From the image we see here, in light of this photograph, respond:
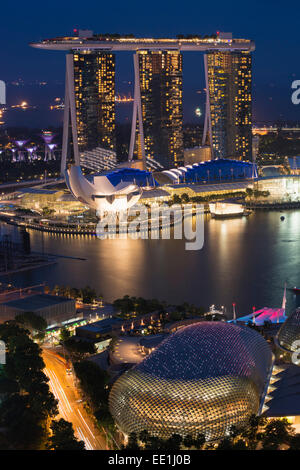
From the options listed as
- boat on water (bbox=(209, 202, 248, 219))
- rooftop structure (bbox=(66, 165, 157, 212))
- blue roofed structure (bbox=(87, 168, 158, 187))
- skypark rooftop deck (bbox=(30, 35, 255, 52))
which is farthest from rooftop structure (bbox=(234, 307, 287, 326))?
skypark rooftop deck (bbox=(30, 35, 255, 52))

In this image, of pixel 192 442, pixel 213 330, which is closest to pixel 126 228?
pixel 213 330

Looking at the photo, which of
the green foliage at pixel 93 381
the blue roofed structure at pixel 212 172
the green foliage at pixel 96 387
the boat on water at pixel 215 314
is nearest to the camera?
the green foliage at pixel 96 387

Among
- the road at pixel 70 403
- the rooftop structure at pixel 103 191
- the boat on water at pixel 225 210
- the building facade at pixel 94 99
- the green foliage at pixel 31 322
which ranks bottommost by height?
the road at pixel 70 403

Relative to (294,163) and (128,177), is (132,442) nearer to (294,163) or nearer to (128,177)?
(128,177)

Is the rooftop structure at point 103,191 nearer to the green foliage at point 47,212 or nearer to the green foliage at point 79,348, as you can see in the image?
the green foliage at point 47,212

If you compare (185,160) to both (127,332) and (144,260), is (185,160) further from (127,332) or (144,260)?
(127,332)

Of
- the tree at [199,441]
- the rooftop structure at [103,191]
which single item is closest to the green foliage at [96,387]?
the tree at [199,441]

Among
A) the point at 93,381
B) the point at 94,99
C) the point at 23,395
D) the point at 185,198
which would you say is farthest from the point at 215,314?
the point at 94,99
